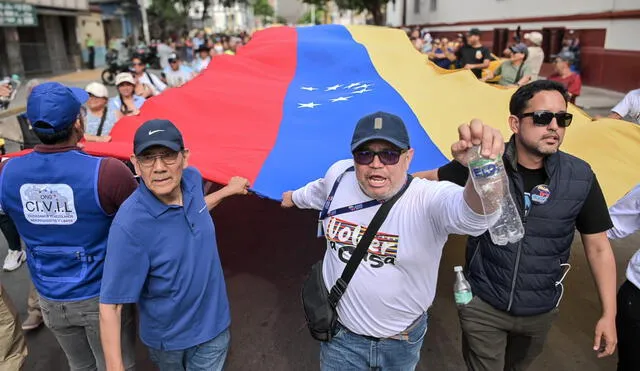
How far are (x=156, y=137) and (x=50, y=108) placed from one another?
534 mm

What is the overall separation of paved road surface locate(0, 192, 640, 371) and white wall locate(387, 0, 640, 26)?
11.2 metres

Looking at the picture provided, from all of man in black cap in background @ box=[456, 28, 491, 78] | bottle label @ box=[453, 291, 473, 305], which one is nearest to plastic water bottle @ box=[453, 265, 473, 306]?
bottle label @ box=[453, 291, 473, 305]

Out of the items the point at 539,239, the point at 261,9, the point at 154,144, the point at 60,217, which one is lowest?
the point at 539,239

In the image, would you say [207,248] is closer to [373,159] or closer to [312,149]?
[373,159]

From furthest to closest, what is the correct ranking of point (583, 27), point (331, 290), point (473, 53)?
point (583, 27) < point (473, 53) < point (331, 290)

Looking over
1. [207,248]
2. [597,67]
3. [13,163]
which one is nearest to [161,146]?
[207,248]

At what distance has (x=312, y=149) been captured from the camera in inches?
135

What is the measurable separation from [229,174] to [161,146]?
130 cm

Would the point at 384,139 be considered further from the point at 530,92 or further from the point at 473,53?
the point at 473,53

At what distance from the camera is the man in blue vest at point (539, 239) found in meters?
1.98

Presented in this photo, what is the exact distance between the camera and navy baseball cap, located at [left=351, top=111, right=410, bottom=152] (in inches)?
65.4

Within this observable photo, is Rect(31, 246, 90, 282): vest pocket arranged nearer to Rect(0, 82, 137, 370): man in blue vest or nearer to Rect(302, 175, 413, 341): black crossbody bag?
Rect(0, 82, 137, 370): man in blue vest

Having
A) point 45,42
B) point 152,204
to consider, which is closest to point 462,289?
point 152,204

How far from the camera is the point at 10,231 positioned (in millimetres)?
4188
